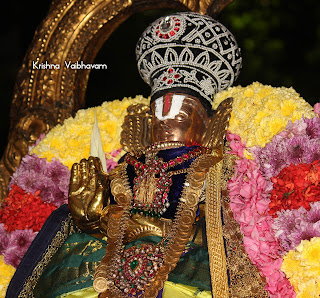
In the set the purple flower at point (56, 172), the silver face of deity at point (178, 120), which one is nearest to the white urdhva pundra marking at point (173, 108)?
the silver face of deity at point (178, 120)

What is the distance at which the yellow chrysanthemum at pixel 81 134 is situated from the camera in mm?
3836

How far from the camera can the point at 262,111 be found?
3.31 m

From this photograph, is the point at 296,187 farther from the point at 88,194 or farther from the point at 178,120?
the point at 88,194

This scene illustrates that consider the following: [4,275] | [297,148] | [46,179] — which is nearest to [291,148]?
[297,148]

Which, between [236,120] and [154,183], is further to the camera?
[236,120]

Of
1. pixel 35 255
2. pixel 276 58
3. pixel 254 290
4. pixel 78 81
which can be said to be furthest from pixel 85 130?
pixel 276 58

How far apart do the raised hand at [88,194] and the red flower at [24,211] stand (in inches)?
15.4

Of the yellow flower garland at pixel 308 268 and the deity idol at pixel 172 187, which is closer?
the yellow flower garland at pixel 308 268

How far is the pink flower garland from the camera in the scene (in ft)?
9.31

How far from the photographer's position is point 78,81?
4.43 m

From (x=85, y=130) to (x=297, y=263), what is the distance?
1903mm

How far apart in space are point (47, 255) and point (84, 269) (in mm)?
363

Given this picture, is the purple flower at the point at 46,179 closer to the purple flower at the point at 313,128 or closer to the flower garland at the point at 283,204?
the flower garland at the point at 283,204

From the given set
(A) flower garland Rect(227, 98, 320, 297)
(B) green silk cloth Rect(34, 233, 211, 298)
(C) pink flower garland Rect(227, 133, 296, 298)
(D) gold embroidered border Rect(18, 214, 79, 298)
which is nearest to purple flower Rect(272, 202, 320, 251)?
(A) flower garland Rect(227, 98, 320, 297)
